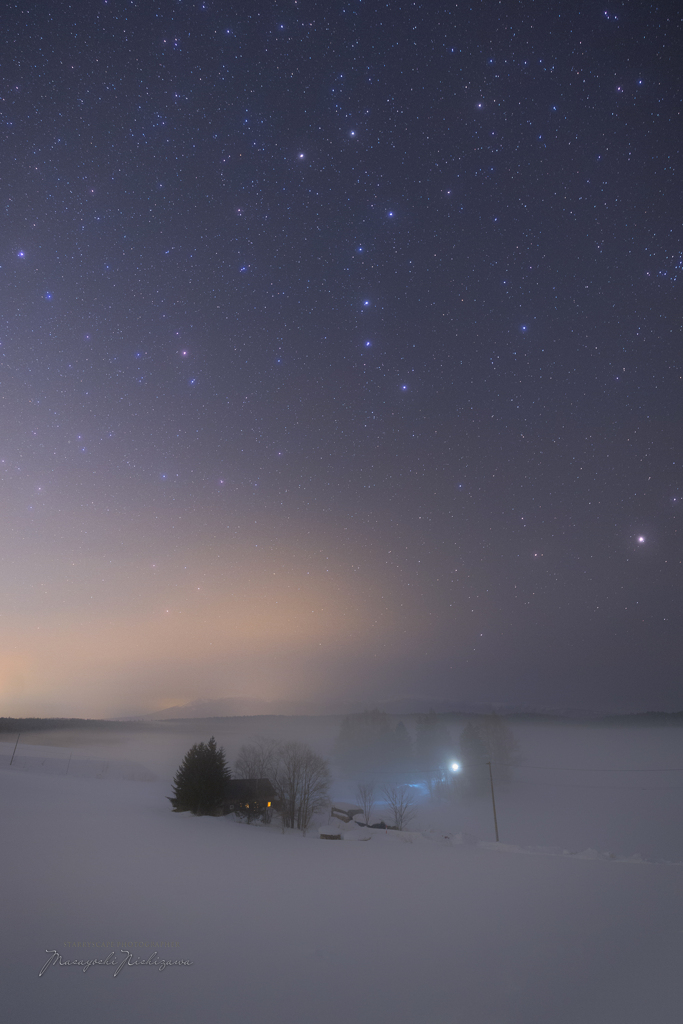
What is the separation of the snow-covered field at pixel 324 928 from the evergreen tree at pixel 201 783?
9233 millimetres

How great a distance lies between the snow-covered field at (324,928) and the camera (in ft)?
23.4

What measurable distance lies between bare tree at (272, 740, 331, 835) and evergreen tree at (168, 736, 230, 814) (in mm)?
5621

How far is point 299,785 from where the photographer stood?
3716cm

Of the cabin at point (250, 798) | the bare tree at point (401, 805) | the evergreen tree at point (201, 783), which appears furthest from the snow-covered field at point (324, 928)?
the bare tree at point (401, 805)

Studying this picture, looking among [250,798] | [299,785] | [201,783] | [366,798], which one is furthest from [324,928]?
[366,798]

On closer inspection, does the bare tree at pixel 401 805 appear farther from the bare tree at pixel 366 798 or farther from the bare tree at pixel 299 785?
the bare tree at pixel 299 785

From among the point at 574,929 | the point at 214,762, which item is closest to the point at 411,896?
the point at 574,929

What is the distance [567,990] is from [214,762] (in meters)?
30.0

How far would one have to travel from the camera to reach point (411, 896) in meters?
13.2

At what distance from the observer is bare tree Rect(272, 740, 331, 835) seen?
3572cm

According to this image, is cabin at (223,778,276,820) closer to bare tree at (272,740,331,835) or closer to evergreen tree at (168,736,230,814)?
bare tree at (272,740,331,835)

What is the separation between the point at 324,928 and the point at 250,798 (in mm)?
29199

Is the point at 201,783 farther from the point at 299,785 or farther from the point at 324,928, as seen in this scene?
the point at 324,928

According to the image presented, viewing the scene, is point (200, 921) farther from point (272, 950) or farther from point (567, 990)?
point (567, 990)
